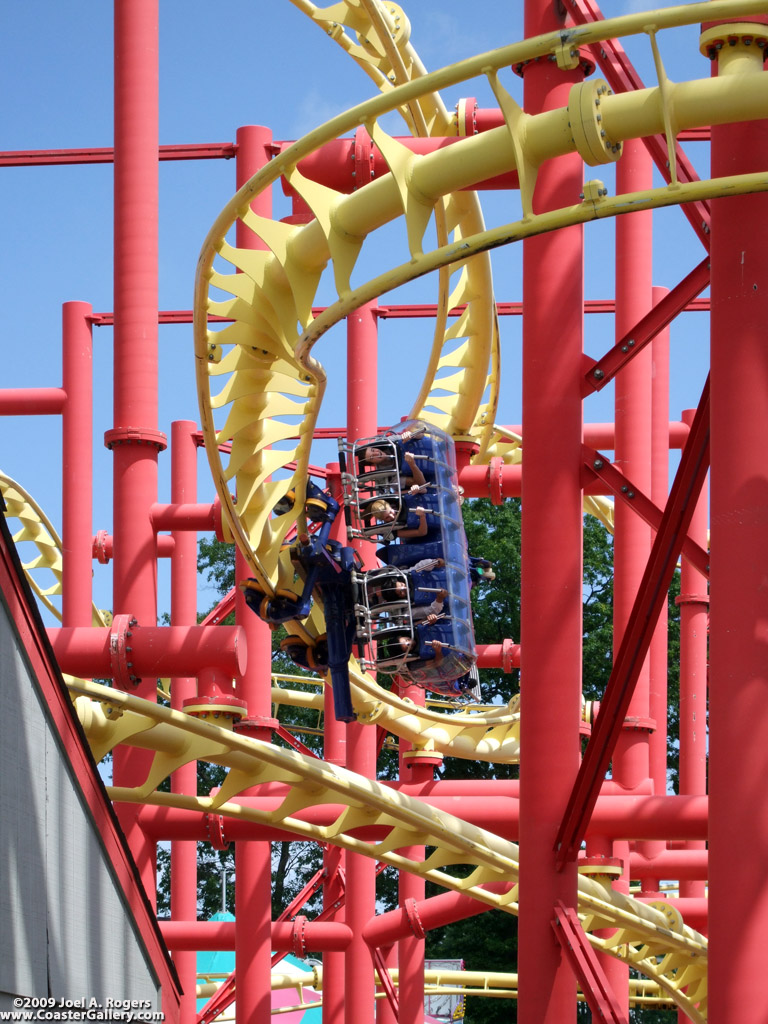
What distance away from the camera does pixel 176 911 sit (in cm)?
2016

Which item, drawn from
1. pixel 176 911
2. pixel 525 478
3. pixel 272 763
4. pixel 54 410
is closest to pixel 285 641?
pixel 272 763

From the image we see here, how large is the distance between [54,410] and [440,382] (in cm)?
499

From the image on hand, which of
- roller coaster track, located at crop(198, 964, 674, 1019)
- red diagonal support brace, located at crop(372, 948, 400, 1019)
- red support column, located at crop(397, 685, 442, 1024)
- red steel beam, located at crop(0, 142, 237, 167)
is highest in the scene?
red steel beam, located at crop(0, 142, 237, 167)

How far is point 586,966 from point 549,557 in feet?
7.08

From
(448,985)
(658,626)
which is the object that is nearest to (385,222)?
(658,626)

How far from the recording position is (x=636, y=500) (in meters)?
9.33

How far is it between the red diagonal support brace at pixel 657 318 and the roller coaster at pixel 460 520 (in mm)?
21

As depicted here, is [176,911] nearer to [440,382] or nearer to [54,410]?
[54,410]

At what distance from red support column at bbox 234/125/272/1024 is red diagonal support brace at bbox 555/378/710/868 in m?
5.41

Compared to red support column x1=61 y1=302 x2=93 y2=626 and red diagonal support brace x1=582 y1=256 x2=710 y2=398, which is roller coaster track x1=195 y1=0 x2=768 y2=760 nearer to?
red diagonal support brace x1=582 y1=256 x2=710 y2=398

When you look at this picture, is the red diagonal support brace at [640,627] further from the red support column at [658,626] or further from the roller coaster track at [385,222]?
the red support column at [658,626]

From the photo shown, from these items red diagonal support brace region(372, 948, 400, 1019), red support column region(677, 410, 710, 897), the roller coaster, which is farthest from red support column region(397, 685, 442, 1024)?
red support column region(677, 410, 710, 897)

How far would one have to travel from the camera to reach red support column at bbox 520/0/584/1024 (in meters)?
9.26

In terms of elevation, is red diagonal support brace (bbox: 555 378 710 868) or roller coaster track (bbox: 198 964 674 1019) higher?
red diagonal support brace (bbox: 555 378 710 868)
